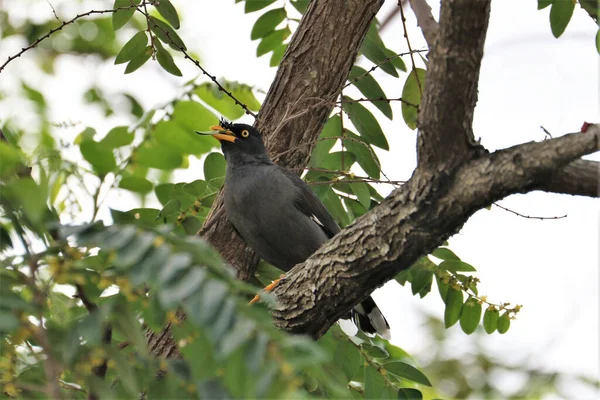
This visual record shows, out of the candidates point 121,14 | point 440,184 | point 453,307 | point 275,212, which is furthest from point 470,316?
point 121,14

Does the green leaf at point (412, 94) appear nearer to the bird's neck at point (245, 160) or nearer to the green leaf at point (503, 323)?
the bird's neck at point (245, 160)

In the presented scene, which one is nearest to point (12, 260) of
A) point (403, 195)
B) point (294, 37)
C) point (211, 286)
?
point (211, 286)

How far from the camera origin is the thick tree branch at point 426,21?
3293 millimetres

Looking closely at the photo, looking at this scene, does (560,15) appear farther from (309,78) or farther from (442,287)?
(442,287)

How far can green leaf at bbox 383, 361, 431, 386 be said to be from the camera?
436cm

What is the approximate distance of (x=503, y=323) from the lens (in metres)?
4.54

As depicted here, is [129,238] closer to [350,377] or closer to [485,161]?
Result: [485,161]

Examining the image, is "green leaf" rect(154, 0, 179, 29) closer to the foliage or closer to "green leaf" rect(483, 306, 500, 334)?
the foliage

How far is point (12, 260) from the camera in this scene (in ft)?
7.52

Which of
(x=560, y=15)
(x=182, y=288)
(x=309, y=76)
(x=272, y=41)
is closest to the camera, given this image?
(x=182, y=288)

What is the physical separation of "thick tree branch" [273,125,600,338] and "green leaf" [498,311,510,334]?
1.20 m

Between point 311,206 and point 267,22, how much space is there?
146cm

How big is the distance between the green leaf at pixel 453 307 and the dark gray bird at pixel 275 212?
2.15 feet

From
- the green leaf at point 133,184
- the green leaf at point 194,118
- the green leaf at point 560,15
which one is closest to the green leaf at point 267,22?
the green leaf at point 194,118
